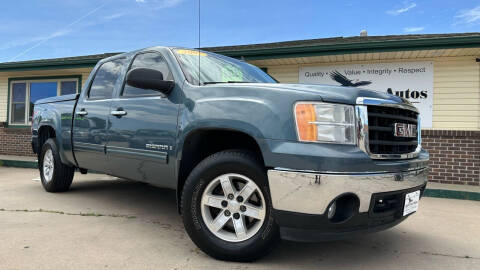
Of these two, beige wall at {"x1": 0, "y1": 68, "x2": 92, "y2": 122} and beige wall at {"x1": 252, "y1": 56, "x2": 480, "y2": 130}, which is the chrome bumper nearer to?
beige wall at {"x1": 252, "y1": 56, "x2": 480, "y2": 130}

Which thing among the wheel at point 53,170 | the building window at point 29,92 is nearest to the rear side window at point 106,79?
the wheel at point 53,170

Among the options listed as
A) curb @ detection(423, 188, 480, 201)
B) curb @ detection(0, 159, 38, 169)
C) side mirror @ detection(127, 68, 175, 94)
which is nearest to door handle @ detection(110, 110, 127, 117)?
side mirror @ detection(127, 68, 175, 94)

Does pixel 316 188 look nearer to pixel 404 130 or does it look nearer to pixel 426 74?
pixel 404 130

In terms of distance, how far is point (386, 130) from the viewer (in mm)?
2672

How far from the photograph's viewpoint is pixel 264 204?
2605mm

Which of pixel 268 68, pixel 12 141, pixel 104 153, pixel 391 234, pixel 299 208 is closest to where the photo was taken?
pixel 299 208

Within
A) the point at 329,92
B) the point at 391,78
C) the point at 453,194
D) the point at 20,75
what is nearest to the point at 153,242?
the point at 329,92

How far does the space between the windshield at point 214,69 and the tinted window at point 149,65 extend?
7.3 inches

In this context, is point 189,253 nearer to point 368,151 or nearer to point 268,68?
point 368,151

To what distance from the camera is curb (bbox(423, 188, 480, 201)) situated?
623cm

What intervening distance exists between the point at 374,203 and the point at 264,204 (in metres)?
0.76

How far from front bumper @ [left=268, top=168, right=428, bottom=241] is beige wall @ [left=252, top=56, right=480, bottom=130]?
6.53 metres

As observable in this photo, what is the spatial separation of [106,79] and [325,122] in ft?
10.2

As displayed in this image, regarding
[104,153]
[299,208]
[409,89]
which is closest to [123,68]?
[104,153]
